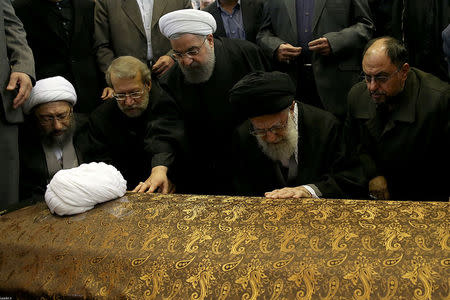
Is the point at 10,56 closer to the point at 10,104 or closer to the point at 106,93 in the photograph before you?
the point at 10,104

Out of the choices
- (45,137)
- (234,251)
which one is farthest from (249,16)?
(234,251)

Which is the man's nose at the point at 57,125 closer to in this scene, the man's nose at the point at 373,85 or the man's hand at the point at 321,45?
the man's hand at the point at 321,45

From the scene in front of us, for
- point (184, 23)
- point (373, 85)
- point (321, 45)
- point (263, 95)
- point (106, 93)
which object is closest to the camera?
point (263, 95)

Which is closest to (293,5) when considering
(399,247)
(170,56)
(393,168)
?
(170,56)

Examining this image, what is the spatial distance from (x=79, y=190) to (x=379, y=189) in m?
1.70

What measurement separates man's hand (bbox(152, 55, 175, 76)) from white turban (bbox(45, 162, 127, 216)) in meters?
1.59

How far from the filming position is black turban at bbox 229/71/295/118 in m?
2.45

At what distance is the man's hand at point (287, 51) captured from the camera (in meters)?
3.58

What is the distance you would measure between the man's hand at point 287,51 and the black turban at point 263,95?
1.08m

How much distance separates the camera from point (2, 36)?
2.73 metres

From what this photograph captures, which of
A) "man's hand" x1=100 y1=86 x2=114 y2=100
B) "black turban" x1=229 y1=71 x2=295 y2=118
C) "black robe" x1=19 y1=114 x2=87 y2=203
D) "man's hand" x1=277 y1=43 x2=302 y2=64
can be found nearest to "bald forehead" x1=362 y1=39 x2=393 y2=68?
"black turban" x1=229 y1=71 x2=295 y2=118

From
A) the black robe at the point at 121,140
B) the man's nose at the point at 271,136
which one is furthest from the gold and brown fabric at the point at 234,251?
the black robe at the point at 121,140

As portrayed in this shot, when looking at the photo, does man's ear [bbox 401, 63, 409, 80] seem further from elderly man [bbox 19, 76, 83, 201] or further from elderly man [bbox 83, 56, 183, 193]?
elderly man [bbox 19, 76, 83, 201]

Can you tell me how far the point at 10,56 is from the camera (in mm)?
2883
